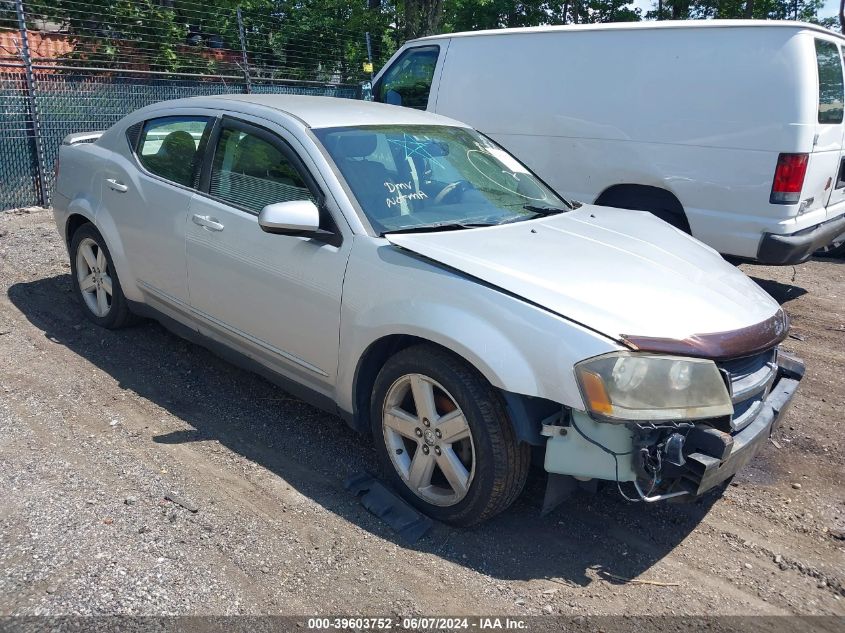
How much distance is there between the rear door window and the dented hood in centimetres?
172

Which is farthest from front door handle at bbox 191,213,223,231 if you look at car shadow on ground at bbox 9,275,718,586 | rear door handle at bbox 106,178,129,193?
car shadow on ground at bbox 9,275,718,586

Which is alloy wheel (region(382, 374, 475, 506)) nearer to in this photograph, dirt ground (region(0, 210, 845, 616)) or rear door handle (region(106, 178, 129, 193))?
dirt ground (region(0, 210, 845, 616))

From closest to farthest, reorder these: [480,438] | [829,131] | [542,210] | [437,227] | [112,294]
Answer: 1. [480,438]
2. [437,227]
3. [542,210]
4. [112,294]
5. [829,131]

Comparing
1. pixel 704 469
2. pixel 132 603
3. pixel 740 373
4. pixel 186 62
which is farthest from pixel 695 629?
pixel 186 62

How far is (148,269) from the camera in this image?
482 cm

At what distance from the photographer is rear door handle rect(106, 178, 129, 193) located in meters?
5.00

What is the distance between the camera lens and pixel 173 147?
190 inches

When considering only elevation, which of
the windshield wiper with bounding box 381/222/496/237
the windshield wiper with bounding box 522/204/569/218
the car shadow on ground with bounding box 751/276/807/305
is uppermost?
the windshield wiper with bounding box 381/222/496/237

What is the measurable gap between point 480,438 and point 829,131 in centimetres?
492

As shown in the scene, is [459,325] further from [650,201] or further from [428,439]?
[650,201]

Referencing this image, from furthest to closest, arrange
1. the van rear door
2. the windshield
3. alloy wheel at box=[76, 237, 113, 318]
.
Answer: the van rear door, alloy wheel at box=[76, 237, 113, 318], the windshield

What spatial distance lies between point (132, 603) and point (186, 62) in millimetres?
13352

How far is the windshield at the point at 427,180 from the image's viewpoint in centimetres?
378

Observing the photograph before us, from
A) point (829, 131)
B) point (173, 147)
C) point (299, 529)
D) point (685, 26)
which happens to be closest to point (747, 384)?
point (299, 529)
